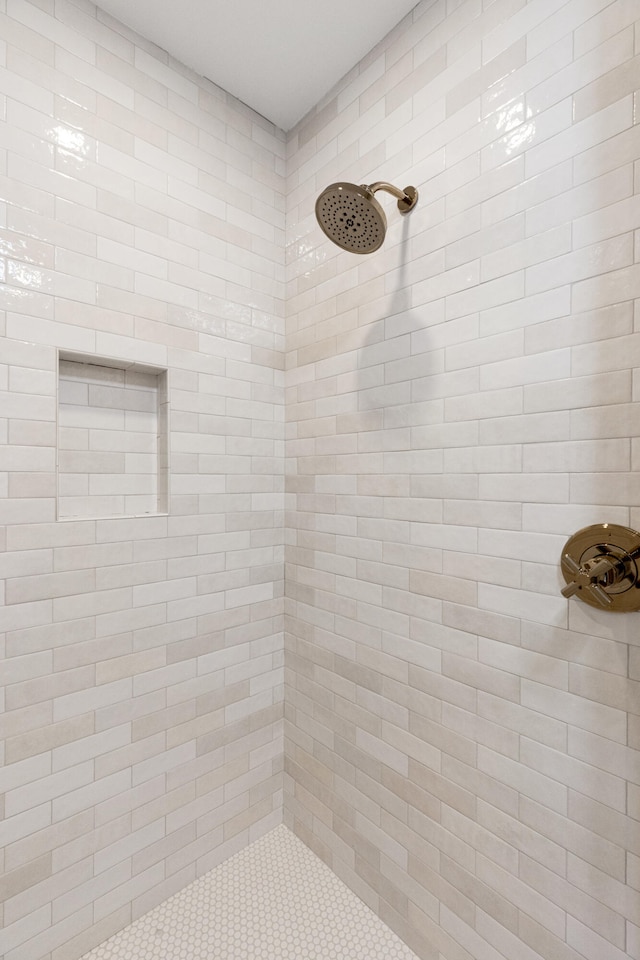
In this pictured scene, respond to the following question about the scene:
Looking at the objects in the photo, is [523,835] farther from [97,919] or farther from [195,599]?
[97,919]

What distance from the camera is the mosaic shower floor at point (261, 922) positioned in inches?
46.8

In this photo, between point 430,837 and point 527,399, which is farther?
point 430,837

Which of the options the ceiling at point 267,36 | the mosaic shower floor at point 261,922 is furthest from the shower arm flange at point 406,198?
the mosaic shower floor at point 261,922

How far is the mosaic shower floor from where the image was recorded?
1188mm

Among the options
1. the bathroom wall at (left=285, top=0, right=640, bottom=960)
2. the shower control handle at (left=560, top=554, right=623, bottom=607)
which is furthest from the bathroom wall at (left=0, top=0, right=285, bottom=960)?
the shower control handle at (left=560, top=554, right=623, bottom=607)

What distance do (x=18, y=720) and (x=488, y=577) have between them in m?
Result: 1.17

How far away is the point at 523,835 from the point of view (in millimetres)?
971

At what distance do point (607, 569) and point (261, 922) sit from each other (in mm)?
1342

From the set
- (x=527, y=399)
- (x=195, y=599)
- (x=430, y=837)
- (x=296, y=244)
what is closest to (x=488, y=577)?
(x=527, y=399)

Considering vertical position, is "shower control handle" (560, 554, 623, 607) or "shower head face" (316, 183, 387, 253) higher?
"shower head face" (316, 183, 387, 253)

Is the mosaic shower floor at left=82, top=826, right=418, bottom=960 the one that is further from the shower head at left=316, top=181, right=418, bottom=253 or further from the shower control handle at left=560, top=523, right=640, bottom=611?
the shower head at left=316, top=181, right=418, bottom=253

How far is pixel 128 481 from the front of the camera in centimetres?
135

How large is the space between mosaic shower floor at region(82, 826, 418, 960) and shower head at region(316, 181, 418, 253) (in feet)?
5.85

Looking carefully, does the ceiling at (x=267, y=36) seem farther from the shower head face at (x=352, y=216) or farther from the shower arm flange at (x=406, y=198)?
the shower head face at (x=352, y=216)
